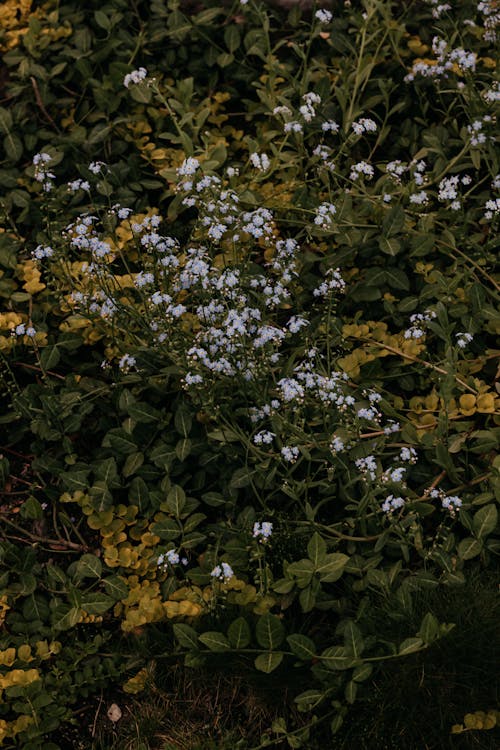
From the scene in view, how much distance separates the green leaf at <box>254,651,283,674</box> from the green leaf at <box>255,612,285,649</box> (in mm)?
26

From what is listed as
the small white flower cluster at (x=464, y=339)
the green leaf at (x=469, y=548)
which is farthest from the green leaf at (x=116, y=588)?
the small white flower cluster at (x=464, y=339)

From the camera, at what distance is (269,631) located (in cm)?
282

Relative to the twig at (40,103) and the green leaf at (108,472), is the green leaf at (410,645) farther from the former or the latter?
the twig at (40,103)

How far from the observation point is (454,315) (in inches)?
143

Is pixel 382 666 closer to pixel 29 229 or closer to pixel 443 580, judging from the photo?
pixel 443 580

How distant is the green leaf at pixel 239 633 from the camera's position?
9.23 ft

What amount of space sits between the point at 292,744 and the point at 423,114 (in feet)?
10.1

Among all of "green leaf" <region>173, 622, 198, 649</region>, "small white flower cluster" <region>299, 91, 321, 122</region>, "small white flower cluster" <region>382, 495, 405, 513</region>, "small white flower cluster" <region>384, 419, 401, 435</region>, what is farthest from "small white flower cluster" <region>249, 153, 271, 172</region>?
"green leaf" <region>173, 622, 198, 649</region>

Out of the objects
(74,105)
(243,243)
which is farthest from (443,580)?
(74,105)

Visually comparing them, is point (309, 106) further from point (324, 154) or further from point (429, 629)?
point (429, 629)

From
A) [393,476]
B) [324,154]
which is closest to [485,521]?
[393,476]

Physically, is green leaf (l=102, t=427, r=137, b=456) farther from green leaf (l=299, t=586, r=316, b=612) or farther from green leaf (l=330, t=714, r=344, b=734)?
green leaf (l=330, t=714, r=344, b=734)

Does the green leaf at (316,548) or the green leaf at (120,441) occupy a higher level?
the green leaf at (316,548)

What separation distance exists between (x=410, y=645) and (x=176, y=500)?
1.09m
